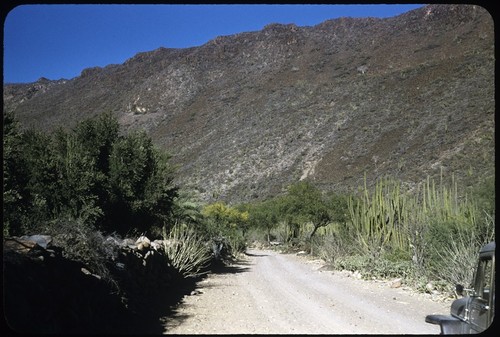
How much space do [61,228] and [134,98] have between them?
254 feet

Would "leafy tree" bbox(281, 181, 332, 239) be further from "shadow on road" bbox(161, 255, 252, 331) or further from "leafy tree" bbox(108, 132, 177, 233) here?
"leafy tree" bbox(108, 132, 177, 233)

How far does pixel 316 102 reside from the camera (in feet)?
190

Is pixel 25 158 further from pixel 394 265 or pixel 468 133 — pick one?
pixel 468 133

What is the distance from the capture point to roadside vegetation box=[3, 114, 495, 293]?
31.0ft

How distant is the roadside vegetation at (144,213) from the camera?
9453 mm

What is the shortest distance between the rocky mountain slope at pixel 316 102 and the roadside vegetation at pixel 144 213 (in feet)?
22.3

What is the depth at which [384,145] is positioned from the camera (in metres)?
41.6

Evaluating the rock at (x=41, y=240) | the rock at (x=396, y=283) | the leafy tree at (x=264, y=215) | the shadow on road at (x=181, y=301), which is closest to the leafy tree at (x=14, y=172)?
the rock at (x=41, y=240)

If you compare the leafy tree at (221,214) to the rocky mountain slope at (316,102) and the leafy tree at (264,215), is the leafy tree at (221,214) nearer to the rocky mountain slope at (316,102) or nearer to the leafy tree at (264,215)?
the rocky mountain slope at (316,102)

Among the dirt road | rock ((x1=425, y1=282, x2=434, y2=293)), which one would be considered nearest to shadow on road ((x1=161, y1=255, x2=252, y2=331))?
the dirt road

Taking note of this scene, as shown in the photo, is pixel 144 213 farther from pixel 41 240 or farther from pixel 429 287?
pixel 429 287

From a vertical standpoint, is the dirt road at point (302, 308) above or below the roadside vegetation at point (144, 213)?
below

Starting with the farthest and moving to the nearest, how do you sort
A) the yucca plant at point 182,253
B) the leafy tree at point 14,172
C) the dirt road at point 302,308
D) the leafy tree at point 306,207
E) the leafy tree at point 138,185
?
1. the leafy tree at point 306,207
2. the yucca plant at point 182,253
3. the leafy tree at point 138,185
4. the leafy tree at point 14,172
5. the dirt road at point 302,308

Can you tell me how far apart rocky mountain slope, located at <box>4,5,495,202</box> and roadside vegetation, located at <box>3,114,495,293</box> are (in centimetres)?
681
